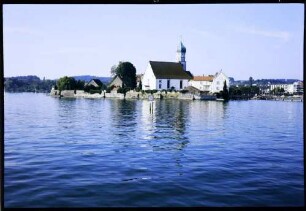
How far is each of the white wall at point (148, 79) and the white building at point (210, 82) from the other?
881 centimetres

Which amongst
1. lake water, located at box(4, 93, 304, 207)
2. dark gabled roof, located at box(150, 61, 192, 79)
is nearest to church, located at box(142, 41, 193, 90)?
dark gabled roof, located at box(150, 61, 192, 79)

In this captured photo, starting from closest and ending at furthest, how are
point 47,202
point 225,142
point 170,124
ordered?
point 47,202 → point 225,142 → point 170,124

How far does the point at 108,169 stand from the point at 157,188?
2005mm

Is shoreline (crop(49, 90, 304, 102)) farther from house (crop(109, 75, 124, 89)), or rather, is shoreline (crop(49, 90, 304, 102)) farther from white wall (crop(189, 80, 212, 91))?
white wall (crop(189, 80, 212, 91))

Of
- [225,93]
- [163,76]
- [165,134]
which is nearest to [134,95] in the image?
[163,76]

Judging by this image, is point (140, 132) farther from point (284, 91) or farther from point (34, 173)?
point (284, 91)

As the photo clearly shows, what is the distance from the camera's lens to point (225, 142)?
13.0 m

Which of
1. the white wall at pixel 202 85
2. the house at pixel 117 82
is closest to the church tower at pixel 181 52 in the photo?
the house at pixel 117 82

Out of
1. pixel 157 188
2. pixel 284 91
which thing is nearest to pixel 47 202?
pixel 157 188

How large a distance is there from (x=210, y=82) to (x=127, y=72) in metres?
15.0

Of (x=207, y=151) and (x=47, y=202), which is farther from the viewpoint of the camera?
(x=207, y=151)

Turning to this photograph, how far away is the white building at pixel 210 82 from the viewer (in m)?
34.8

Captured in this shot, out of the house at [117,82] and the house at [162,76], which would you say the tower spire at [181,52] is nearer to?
the house at [162,76]

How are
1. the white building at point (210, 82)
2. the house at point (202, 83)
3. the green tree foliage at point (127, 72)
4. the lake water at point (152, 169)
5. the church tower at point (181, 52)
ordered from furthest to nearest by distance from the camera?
the house at point (202, 83) → the white building at point (210, 82) → the green tree foliage at point (127, 72) → the church tower at point (181, 52) → the lake water at point (152, 169)
